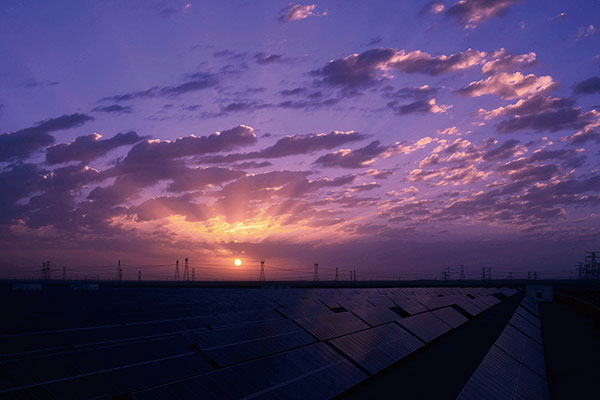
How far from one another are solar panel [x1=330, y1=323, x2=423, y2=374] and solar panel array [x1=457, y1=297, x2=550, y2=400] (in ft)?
15.0

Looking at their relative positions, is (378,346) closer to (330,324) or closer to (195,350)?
(330,324)

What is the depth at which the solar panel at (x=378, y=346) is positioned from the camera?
23.0 meters

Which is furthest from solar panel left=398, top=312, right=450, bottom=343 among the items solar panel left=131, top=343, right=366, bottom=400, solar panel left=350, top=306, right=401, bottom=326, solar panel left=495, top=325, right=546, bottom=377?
solar panel left=131, top=343, right=366, bottom=400

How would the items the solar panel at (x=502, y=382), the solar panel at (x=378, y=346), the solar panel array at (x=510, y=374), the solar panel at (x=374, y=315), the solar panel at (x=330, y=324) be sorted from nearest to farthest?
the solar panel at (x=502, y=382) < the solar panel array at (x=510, y=374) < the solar panel at (x=378, y=346) < the solar panel at (x=330, y=324) < the solar panel at (x=374, y=315)

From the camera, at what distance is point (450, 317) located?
44.1 metres

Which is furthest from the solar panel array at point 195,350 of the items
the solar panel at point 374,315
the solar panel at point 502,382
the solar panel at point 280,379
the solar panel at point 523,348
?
the solar panel at point 502,382

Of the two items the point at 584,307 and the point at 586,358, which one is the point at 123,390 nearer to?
the point at 586,358

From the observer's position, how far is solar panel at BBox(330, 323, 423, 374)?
23.0 metres

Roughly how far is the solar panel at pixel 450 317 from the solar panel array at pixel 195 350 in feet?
33.7

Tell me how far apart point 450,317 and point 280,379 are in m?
30.5

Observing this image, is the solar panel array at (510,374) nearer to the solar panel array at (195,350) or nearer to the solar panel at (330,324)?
the solar panel array at (195,350)

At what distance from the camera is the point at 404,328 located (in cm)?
3231

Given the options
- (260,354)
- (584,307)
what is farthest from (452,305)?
(260,354)

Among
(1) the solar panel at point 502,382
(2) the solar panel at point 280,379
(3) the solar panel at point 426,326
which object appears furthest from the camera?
(3) the solar panel at point 426,326
